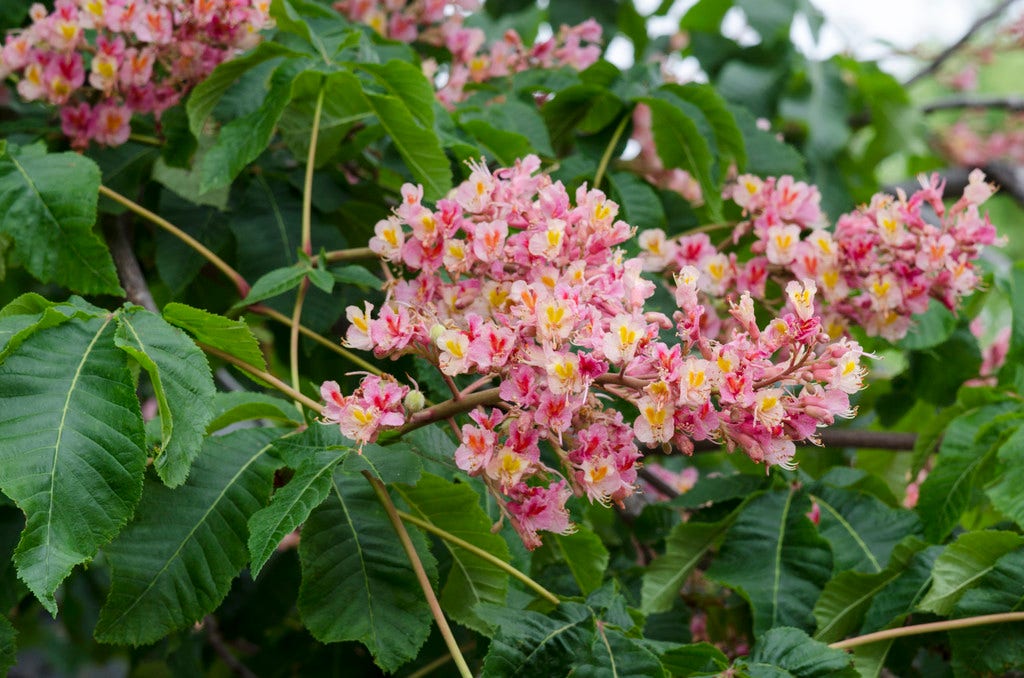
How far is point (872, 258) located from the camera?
1.72 m

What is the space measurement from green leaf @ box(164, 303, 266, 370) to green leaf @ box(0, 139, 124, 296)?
0.26 meters

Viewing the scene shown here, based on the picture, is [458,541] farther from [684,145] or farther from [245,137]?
[684,145]

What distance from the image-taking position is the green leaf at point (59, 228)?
5.04ft

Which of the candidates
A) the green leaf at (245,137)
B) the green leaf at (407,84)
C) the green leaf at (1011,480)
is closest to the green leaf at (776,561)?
the green leaf at (1011,480)

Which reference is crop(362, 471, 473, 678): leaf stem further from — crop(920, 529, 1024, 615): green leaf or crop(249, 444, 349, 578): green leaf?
crop(920, 529, 1024, 615): green leaf

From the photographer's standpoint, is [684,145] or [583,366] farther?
[684,145]

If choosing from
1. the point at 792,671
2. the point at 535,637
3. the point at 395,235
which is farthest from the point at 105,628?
the point at 792,671

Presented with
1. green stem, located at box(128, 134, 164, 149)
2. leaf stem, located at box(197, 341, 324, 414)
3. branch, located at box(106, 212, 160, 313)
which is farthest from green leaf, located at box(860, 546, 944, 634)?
green stem, located at box(128, 134, 164, 149)

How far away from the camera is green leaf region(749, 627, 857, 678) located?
126 centimetres

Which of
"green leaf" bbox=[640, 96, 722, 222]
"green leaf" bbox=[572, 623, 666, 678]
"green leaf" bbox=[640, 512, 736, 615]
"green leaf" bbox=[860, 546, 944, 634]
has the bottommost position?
"green leaf" bbox=[640, 512, 736, 615]

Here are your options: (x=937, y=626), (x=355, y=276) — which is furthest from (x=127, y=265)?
(x=937, y=626)

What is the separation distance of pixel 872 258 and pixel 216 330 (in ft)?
3.49

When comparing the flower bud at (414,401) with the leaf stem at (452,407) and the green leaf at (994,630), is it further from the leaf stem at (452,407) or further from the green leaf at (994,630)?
the green leaf at (994,630)

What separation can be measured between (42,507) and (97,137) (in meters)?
1.09
